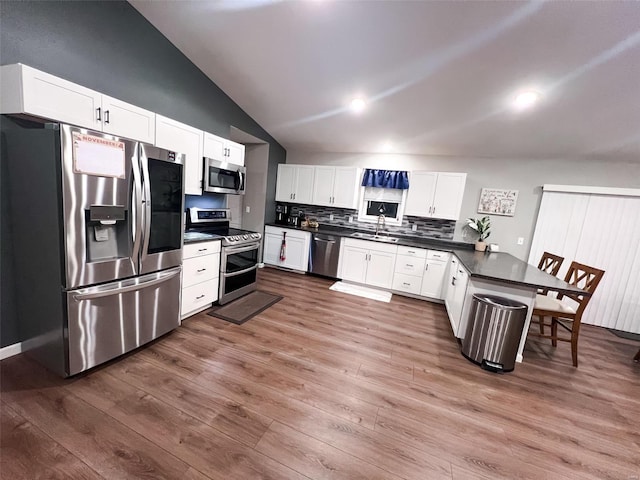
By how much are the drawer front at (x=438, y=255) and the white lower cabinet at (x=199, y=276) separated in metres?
3.04

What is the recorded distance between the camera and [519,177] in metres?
3.99

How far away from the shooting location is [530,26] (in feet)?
6.67

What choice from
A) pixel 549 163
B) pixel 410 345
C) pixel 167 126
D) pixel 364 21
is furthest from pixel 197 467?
pixel 549 163

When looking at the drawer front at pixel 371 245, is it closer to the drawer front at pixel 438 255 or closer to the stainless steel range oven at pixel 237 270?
the drawer front at pixel 438 255

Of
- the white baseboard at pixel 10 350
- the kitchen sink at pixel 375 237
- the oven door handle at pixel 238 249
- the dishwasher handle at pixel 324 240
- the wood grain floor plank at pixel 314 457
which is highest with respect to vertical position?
the kitchen sink at pixel 375 237

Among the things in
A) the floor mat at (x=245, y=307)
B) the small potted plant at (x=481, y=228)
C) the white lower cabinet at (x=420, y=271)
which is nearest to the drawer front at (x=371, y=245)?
the white lower cabinet at (x=420, y=271)

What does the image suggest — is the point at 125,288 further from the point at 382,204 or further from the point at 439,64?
the point at 382,204

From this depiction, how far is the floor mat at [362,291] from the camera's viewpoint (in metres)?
4.05

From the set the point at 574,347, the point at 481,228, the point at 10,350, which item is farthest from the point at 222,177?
the point at 574,347

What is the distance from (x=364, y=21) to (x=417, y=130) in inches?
72.8

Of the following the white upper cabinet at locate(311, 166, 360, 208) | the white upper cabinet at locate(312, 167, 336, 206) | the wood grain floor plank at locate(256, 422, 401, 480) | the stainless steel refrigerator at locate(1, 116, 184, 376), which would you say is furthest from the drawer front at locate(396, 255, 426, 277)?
the stainless steel refrigerator at locate(1, 116, 184, 376)

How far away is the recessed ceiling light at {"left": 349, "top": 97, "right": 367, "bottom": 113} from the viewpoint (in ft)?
10.9

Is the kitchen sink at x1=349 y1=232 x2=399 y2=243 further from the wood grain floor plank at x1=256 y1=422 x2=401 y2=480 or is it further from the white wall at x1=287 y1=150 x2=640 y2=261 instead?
the wood grain floor plank at x1=256 y1=422 x2=401 y2=480

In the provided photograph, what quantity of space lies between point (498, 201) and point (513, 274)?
200cm
